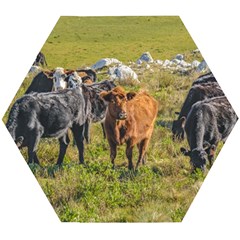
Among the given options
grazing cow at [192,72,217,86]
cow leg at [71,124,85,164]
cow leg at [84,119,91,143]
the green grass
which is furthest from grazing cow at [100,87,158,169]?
grazing cow at [192,72,217,86]

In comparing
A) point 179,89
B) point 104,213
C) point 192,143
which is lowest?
point 104,213

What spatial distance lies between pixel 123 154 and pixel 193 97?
1349 mm

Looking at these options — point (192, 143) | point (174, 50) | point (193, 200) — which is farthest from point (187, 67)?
point (193, 200)

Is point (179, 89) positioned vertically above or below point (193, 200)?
above

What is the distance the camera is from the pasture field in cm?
1295

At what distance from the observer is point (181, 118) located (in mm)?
13289

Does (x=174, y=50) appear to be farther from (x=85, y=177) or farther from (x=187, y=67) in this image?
(x=85, y=177)

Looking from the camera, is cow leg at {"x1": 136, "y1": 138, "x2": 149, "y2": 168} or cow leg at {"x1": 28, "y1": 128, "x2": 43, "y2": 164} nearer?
cow leg at {"x1": 28, "y1": 128, "x2": 43, "y2": 164}

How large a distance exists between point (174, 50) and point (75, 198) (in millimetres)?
2704

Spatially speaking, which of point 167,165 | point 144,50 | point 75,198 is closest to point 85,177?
point 75,198

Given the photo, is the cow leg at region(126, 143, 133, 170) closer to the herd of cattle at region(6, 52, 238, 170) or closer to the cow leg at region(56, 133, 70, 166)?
the herd of cattle at region(6, 52, 238, 170)

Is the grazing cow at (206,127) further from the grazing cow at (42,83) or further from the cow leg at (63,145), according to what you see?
the grazing cow at (42,83)

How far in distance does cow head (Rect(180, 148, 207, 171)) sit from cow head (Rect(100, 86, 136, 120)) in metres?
1.04

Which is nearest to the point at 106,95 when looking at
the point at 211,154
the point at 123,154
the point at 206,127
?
the point at 123,154
